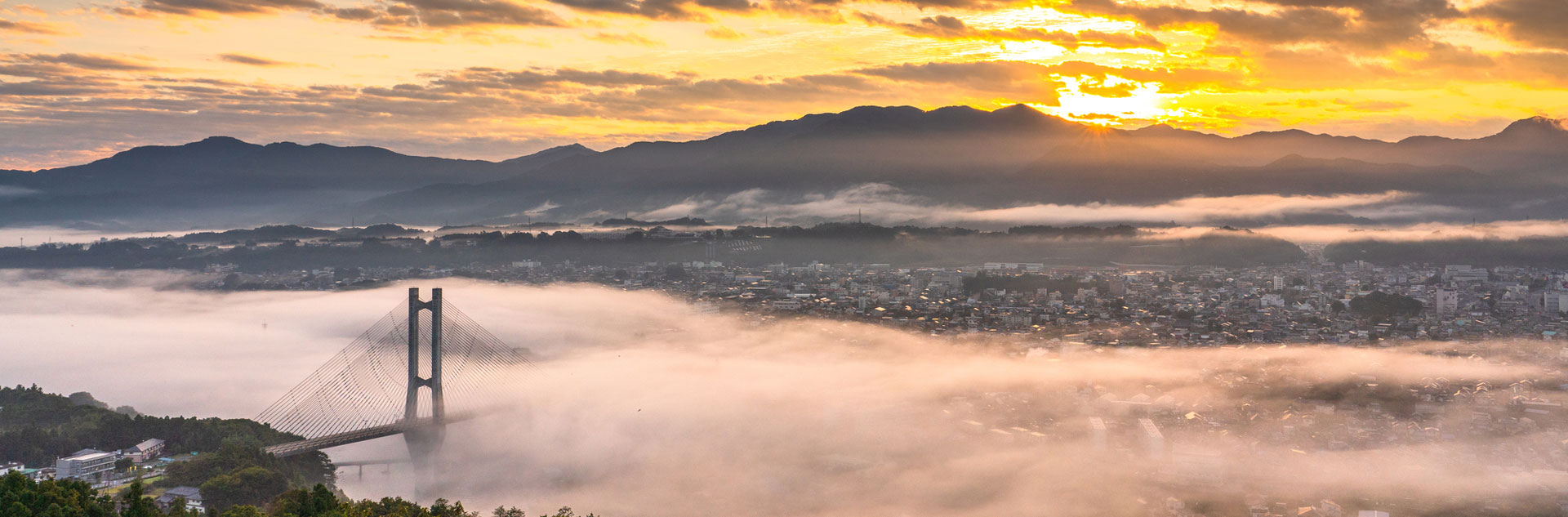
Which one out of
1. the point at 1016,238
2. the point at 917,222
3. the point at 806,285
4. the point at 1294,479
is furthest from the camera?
the point at 917,222

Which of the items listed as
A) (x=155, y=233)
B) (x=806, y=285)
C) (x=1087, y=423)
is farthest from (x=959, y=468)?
(x=155, y=233)

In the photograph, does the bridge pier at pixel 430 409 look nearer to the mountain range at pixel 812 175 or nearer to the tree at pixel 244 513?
the tree at pixel 244 513

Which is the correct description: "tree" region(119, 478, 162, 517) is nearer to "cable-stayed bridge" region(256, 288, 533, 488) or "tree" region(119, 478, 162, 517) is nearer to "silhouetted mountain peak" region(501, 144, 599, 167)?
"cable-stayed bridge" region(256, 288, 533, 488)

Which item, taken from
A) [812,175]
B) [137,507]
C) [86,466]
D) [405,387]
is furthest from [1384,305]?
[812,175]

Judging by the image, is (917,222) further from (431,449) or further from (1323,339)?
(431,449)

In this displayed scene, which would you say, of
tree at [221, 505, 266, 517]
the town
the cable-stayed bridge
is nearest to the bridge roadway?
the cable-stayed bridge

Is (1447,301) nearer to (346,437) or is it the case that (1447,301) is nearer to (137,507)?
(346,437)
